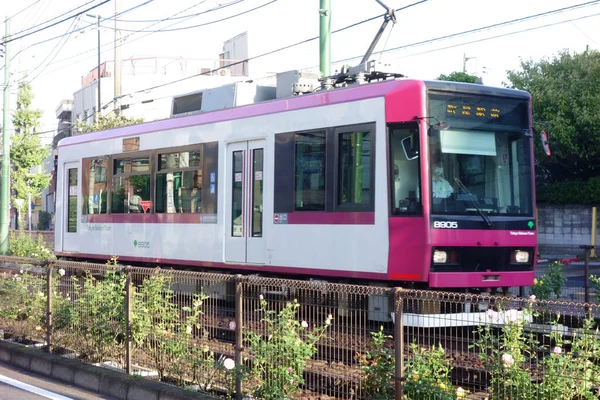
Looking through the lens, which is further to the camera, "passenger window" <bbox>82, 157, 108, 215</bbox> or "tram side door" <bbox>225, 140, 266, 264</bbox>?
"passenger window" <bbox>82, 157, 108, 215</bbox>

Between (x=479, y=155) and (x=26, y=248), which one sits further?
(x=26, y=248)

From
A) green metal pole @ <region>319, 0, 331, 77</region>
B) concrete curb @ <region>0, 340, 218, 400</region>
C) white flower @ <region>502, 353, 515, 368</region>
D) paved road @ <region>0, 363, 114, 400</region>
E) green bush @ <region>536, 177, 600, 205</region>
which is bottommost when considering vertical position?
paved road @ <region>0, 363, 114, 400</region>

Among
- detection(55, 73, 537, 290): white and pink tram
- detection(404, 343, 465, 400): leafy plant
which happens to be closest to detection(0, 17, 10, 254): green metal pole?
detection(55, 73, 537, 290): white and pink tram

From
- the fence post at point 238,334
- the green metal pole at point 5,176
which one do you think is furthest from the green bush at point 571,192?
the fence post at point 238,334

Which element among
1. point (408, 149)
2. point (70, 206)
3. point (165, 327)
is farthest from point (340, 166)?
point (70, 206)

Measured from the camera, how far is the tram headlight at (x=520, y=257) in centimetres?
1099

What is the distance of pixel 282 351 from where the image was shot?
6707mm

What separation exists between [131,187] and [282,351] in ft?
33.2

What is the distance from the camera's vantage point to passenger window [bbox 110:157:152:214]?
51.3 feet

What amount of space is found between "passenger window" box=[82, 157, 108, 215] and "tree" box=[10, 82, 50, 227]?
26.1m

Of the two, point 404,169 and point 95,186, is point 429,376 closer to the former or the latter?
point 404,169

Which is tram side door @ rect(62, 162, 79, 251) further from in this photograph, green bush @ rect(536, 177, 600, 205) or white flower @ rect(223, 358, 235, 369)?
green bush @ rect(536, 177, 600, 205)

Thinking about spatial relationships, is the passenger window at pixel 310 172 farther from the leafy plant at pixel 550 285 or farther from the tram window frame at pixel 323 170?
the leafy plant at pixel 550 285

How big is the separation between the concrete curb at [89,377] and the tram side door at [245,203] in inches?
158
